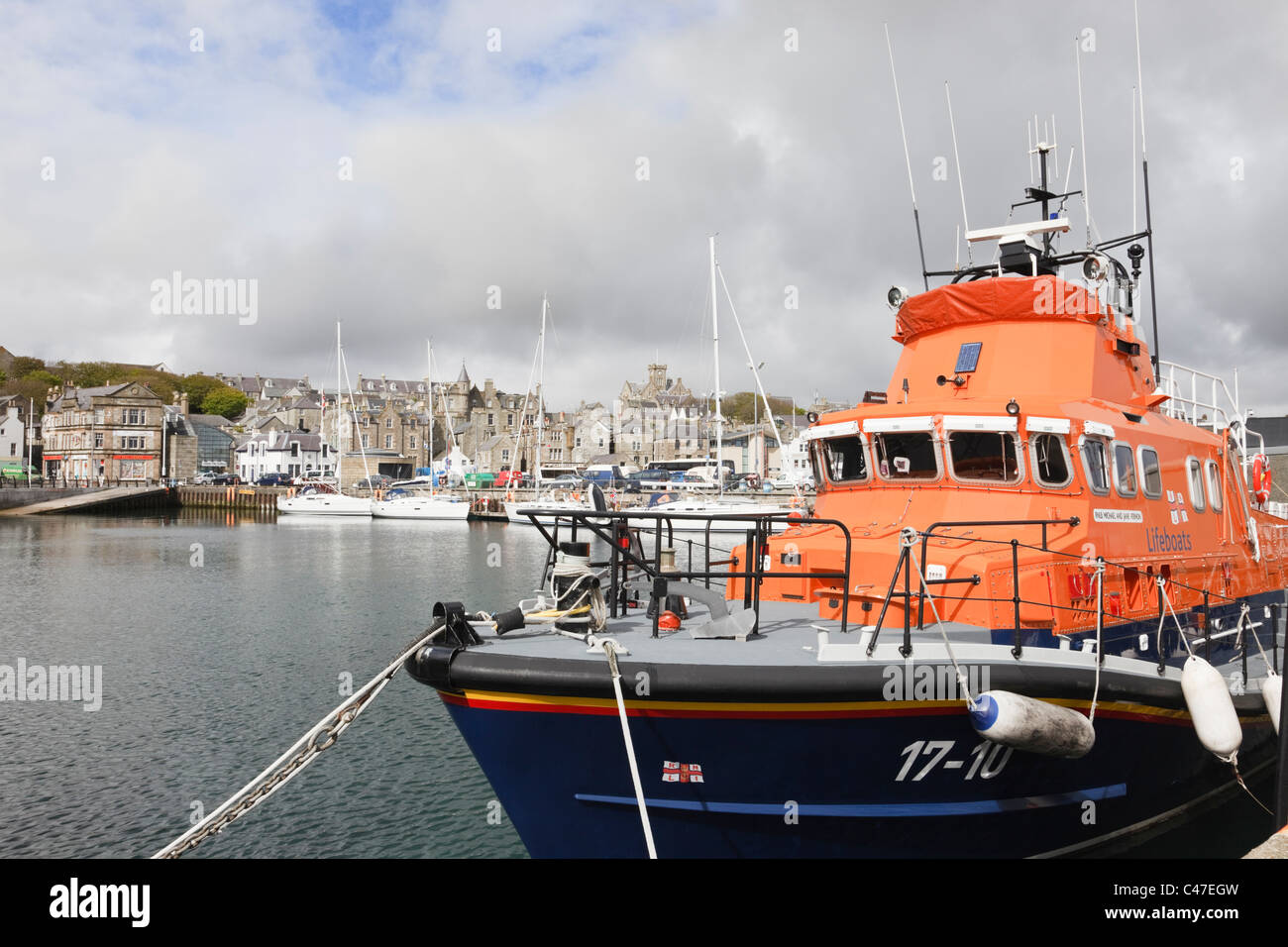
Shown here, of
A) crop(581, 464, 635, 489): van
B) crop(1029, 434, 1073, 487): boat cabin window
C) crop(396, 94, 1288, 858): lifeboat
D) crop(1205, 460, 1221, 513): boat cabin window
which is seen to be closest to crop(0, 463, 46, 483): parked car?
crop(581, 464, 635, 489): van

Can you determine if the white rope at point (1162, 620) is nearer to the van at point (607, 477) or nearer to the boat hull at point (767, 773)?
the boat hull at point (767, 773)

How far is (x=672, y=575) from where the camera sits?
21.6ft

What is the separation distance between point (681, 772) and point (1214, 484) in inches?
287

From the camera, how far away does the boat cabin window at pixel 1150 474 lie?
8188 millimetres

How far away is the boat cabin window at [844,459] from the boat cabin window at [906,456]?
0.18 m

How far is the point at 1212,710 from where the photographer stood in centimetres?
679

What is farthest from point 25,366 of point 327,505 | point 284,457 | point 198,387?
point 327,505

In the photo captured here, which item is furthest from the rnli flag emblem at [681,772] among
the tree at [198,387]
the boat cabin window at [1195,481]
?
the tree at [198,387]

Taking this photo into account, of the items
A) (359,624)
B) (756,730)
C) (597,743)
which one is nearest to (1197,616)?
(756,730)

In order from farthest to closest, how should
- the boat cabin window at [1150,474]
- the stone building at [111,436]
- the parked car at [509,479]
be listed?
the stone building at [111,436]
the parked car at [509,479]
the boat cabin window at [1150,474]

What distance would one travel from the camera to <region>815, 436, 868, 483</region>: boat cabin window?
8523mm

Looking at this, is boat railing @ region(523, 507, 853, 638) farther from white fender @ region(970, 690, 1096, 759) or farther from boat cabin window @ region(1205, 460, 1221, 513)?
boat cabin window @ region(1205, 460, 1221, 513)

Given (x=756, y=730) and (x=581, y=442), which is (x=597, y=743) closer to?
(x=756, y=730)
